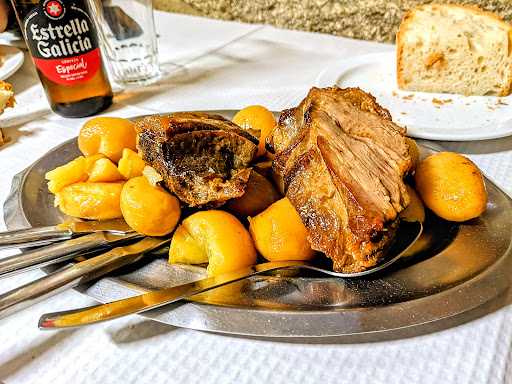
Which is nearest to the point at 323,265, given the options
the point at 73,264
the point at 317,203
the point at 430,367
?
the point at 317,203

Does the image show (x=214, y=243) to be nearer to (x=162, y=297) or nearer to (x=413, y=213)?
(x=162, y=297)

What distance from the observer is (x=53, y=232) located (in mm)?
741

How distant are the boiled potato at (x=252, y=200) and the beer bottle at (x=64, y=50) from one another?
764 millimetres

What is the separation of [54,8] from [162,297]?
930 millimetres

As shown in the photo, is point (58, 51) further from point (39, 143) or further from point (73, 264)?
point (73, 264)

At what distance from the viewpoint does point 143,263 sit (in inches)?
28.4

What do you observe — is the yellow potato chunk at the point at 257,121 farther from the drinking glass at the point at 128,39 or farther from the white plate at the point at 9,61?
the white plate at the point at 9,61

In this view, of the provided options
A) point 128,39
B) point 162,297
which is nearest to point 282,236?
point 162,297

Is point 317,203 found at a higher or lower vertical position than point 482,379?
higher

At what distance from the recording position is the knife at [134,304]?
1.93ft

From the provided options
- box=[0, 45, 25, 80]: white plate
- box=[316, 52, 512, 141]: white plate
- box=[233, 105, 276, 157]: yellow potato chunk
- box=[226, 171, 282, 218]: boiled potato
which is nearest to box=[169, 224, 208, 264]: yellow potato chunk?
box=[226, 171, 282, 218]: boiled potato

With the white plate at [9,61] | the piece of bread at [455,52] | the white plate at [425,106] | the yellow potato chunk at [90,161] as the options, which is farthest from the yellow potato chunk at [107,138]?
the piece of bread at [455,52]

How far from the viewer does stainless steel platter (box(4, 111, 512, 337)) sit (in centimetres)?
59

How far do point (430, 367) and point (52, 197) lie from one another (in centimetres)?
76
